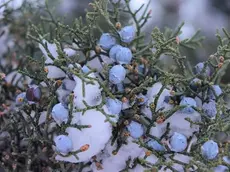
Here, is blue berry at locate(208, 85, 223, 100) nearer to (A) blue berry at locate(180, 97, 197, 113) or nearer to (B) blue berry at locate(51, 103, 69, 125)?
(A) blue berry at locate(180, 97, 197, 113)

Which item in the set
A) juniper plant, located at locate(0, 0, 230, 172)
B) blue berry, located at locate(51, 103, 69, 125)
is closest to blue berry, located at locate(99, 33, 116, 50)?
juniper plant, located at locate(0, 0, 230, 172)

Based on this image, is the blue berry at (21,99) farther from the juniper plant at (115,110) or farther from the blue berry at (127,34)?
the blue berry at (127,34)

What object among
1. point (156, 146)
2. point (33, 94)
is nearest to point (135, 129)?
point (156, 146)

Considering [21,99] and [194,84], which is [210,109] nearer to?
[194,84]

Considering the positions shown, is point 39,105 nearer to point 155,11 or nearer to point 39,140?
point 39,140

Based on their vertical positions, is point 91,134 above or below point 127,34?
below
